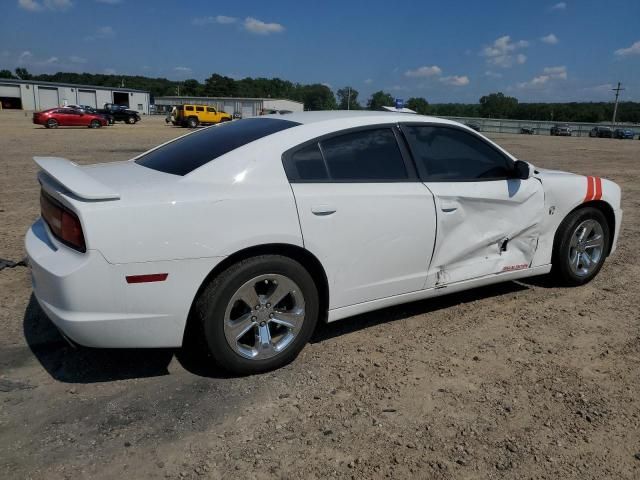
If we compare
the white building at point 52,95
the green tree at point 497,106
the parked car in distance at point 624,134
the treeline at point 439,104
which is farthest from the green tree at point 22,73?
the parked car in distance at point 624,134

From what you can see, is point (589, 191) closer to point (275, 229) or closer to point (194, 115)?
point (275, 229)

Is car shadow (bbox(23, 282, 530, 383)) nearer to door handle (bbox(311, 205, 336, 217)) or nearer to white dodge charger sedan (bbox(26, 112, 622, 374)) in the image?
white dodge charger sedan (bbox(26, 112, 622, 374))

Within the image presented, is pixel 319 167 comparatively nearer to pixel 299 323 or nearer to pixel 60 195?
pixel 299 323

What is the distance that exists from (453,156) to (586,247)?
69.9 inches

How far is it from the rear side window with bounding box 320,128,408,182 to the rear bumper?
1.06 m

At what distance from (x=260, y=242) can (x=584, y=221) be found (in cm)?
Result: 318

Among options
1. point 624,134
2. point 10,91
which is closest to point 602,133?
point 624,134

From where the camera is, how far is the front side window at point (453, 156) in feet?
12.5

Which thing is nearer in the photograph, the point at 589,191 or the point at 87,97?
the point at 589,191

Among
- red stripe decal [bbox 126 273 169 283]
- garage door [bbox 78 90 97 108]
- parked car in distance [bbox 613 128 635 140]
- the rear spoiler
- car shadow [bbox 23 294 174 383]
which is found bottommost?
car shadow [bbox 23 294 174 383]

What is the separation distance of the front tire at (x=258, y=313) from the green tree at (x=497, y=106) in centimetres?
12235

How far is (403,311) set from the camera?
432 cm

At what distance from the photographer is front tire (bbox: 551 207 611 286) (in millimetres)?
4609

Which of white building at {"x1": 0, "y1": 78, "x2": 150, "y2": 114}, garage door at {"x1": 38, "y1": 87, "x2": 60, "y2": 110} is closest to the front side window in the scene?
white building at {"x1": 0, "y1": 78, "x2": 150, "y2": 114}
